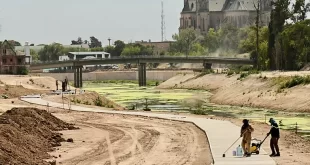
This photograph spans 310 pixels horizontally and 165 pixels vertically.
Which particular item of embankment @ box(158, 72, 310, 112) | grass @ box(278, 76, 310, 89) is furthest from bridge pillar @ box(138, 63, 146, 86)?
grass @ box(278, 76, 310, 89)

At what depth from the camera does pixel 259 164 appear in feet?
101

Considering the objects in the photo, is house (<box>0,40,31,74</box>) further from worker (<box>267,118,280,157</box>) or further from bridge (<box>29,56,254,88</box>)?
worker (<box>267,118,280,157</box>)

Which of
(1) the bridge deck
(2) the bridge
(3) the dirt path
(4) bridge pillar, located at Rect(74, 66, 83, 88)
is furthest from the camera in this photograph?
(4) bridge pillar, located at Rect(74, 66, 83, 88)

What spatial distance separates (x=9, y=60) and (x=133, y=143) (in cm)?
10743

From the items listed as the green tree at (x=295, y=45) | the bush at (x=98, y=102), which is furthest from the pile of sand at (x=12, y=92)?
the green tree at (x=295, y=45)

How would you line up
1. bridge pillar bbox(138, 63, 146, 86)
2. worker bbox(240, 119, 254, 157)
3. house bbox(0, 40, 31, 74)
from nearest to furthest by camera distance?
1. worker bbox(240, 119, 254, 157)
2. house bbox(0, 40, 31, 74)
3. bridge pillar bbox(138, 63, 146, 86)

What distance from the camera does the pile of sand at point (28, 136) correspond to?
32.0 meters

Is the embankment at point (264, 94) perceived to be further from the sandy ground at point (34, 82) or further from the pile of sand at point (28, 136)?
the pile of sand at point (28, 136)

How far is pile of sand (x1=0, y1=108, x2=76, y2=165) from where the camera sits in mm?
31984

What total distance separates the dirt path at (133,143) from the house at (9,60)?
90.3 m

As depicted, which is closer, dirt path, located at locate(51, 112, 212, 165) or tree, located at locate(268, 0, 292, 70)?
dirt path, located at locate(51, 112, 212, 165)

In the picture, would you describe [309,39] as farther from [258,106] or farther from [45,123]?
[45,123]

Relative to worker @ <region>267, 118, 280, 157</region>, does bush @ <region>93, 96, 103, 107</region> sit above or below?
below

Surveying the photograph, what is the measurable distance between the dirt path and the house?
90.3 m
